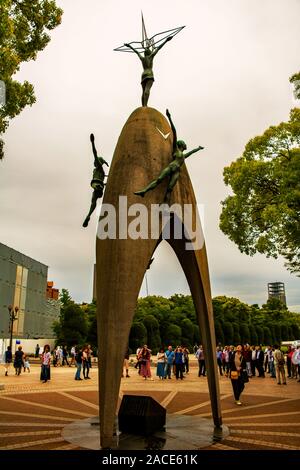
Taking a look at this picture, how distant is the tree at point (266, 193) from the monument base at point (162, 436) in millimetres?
14768

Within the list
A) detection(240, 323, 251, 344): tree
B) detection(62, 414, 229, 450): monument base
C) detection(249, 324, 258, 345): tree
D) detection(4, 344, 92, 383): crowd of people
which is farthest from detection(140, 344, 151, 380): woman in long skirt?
detection(249, 324, 258, 345): tree

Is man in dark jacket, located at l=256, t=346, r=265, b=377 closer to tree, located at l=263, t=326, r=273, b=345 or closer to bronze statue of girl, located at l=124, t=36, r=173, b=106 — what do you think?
bronze statue of girl, located at l=124, t=36, r=173, b=106

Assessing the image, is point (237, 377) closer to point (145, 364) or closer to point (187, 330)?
point (145, 364)

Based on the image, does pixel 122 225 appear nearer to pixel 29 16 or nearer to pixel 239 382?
pixel 239 382

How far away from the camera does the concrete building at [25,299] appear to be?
164ft

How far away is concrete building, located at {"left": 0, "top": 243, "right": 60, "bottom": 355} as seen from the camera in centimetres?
4988

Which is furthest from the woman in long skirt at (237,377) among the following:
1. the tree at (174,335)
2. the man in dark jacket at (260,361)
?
the tree at (174,335)

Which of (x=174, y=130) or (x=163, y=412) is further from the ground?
(x=174, y=130)

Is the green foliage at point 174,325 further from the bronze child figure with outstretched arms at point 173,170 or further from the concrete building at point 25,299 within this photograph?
the bronze child figure with outstretched arms at point 173,170

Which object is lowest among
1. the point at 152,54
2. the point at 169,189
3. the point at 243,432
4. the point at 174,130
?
the point at 243,432

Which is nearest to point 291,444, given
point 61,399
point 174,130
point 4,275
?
point 174,130

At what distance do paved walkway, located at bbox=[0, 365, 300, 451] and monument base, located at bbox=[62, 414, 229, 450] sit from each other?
260 mm

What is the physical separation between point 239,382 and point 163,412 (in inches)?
187

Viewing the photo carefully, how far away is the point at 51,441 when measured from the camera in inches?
313
